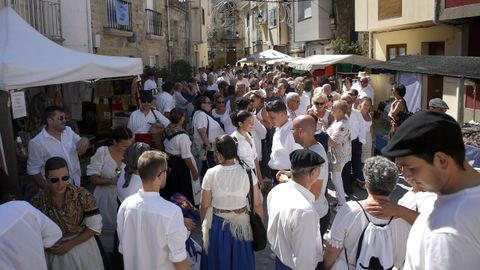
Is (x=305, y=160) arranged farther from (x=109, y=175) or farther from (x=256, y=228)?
(x=109, y=175)

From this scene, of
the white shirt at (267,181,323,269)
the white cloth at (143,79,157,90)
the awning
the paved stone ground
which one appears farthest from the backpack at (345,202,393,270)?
the white cloth at (143,79,157,90)

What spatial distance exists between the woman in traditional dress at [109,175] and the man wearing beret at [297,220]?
1712 mm

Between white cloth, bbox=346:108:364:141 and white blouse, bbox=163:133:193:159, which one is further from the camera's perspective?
white cloth, bbox=346:108:364:141

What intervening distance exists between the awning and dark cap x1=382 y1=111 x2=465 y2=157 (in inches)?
181

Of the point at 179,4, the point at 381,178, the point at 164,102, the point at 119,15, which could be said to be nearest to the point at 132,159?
the point at 381,178

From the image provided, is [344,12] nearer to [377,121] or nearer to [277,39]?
[377,121]

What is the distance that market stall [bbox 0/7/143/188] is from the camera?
5.01 meters

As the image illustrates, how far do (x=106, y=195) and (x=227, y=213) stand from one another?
1.27 metres

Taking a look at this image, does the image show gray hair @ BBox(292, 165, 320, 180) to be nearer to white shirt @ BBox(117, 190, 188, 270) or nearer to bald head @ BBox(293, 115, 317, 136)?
white shirt @ BBox(117, 190, 188, 270)

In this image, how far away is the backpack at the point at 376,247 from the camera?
8.76 feet

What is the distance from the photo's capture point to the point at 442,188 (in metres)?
1.67

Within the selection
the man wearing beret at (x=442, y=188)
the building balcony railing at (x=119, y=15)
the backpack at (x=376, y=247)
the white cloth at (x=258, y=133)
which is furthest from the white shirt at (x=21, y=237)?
the building balcony railing at (x=119, y=15)

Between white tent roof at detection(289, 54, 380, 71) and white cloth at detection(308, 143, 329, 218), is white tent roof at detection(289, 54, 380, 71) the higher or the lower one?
the higher one

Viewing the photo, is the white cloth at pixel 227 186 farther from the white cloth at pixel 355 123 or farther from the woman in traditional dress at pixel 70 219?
the white cloth at pixel 355 123
